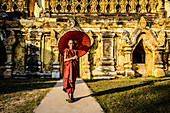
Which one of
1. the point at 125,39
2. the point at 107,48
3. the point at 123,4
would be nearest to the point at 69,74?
the point at 107,48

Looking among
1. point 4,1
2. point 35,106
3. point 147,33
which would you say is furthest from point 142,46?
point 4,1

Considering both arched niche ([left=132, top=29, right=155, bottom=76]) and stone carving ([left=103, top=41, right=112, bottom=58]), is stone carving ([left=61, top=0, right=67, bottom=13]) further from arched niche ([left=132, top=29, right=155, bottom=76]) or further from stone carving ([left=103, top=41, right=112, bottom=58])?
arched niche ([left=132, top=29, right=155, bottom=76])

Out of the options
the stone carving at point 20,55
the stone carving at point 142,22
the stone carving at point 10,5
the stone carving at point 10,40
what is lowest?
the stone carving at point 20,55

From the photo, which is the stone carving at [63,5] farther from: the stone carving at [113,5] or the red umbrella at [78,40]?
the red umbrella at [78,40]

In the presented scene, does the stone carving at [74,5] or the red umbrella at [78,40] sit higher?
the stone carving at [74,5]

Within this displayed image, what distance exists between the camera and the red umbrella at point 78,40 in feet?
12.4

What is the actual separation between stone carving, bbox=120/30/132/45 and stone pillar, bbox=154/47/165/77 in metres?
1.78

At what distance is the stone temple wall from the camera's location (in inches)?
323

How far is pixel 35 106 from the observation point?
10.8 ft

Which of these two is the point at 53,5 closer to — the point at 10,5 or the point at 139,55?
the point at 10,5

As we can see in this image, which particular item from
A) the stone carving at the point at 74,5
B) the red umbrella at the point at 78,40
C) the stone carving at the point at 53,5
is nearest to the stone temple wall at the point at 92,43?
the stone carving at the point at 53,5

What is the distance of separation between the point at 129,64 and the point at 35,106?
6268 mm

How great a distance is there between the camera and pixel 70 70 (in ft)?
11.9

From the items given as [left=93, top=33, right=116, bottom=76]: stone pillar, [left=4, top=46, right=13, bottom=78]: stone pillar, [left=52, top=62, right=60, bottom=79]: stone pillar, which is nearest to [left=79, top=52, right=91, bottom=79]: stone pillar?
[left=93, top=33, right=116, bottom=76]: stone pillar
